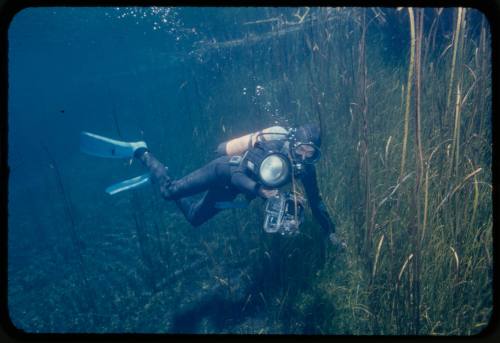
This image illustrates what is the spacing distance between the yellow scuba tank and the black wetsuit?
0.36ft

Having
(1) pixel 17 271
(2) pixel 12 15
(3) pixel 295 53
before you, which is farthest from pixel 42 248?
(3) pixel 295 53

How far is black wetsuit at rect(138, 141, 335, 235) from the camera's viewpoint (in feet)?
9.77

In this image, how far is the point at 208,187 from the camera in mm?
3879

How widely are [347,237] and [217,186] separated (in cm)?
168

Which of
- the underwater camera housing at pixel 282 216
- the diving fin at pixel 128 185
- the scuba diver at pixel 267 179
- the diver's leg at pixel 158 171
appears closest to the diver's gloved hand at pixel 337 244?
the scuba diver at pixel 267 179

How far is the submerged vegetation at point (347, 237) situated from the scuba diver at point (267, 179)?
267mm

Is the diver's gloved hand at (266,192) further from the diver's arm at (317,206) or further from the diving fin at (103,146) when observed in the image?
the diving fin at (103,146)

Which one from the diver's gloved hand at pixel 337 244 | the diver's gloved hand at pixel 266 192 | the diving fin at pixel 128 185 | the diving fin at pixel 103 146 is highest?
the diver's gloved hand at pixel 266 192

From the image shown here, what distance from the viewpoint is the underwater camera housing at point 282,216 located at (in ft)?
7.25

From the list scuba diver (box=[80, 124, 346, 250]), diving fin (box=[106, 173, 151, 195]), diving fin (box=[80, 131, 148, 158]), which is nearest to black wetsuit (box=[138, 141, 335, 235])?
scuba diver (box=[80, 124, 346, 250])

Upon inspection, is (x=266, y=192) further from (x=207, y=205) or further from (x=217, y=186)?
(x=207, y=205)

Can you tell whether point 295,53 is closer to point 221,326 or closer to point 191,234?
point 191,234

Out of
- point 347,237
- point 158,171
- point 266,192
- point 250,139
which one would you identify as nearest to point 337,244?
point 347,237

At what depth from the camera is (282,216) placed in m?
2.25
